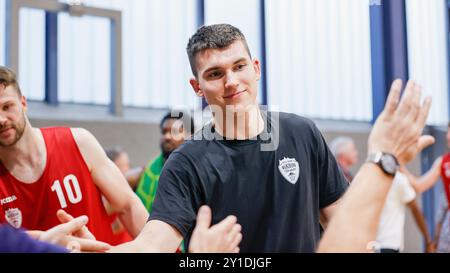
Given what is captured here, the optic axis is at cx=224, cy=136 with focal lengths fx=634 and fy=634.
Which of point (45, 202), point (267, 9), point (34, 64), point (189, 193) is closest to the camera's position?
point (189, 193)

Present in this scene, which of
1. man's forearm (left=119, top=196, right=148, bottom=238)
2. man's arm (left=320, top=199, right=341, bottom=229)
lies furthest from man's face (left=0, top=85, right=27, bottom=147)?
man's arm (left=320, top=199, right=341, bottom=229)

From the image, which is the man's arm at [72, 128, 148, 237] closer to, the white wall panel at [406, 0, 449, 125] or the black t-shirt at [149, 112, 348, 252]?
the black t-shirt at [149, 112, 348, 252]

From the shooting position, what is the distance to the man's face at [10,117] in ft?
8.51

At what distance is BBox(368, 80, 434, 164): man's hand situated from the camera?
4.02 ft

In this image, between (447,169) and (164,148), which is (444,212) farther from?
(164,148)

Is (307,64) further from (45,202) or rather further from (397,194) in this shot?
(45,202)

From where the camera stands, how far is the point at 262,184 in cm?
215

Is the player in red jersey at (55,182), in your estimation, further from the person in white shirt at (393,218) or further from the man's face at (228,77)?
the person in white shirt at (393,218)

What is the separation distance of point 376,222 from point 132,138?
5.58m

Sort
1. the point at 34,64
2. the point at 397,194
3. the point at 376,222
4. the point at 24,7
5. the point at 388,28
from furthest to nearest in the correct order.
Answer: the point at 34,64 → the point at 24,7 → the point at 388,28 → the point at 397,194 → the point at 376,222

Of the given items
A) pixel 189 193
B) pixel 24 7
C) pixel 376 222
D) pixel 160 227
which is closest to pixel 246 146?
pixel 189 193

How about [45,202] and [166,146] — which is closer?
[45,202]

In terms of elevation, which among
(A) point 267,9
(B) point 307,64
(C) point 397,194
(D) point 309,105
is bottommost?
(C) point 397,194

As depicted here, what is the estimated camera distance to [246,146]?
218 cm
